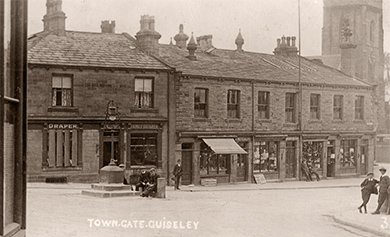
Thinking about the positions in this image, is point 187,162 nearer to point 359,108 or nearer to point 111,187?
point 111,187

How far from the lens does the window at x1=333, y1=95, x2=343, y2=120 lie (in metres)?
36.9

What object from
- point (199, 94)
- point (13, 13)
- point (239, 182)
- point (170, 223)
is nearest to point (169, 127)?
point (199, 94)

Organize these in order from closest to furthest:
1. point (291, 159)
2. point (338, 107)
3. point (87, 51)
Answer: point (87, 51)
point (291, 159)
point (338, 107)

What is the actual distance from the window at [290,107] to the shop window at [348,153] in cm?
443

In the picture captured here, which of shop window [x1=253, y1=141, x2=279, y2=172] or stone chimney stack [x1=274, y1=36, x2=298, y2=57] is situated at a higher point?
stone chimney stack [x1=274, y1=36, x2=298, y2=57]

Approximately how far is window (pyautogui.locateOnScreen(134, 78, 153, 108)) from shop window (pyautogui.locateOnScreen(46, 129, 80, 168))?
137 inches

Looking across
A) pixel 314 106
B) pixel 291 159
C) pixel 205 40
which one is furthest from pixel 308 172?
pixel 205 40

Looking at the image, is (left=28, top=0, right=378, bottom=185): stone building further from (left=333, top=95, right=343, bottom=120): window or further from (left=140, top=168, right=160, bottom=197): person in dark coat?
(left=140, top=168, right=160, bottom=197): person in dark coat

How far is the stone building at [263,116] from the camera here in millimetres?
30594

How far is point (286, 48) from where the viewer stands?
41.4 m

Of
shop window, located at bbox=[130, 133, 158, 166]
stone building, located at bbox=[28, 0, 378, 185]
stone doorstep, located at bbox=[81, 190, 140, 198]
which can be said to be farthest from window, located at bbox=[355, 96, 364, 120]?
stone doorstep, located at bbox=[81, 190, 140, 198]

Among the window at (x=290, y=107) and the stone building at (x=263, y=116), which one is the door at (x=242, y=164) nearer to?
the stone building at (x=263, y=116)

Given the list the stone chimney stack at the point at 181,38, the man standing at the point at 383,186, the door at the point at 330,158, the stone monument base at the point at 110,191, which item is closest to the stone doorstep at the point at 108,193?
the stone monument base at the point at 110,191

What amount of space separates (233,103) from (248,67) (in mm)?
3218
